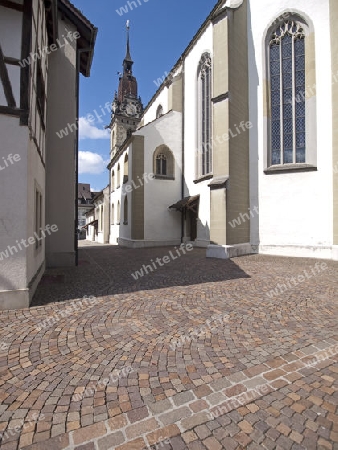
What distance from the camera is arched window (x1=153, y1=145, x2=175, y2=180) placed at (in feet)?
58.8

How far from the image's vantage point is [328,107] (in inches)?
449

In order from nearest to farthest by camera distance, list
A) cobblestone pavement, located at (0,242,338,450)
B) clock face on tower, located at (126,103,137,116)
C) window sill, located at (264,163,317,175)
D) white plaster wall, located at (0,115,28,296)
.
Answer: cobblestone pavement, located at (0,242,338,450) → white plaster wall, located at (0,115,28,296) → window sill, located at (264,163,317,175) → clock face on tower, located at (126,103,137,116)

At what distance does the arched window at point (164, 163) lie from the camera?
706 inches

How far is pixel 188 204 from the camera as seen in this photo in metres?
16.5

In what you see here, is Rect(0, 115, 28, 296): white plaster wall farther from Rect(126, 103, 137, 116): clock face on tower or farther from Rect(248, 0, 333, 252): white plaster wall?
Rect(126, 103, 137, 116): clock face on tower

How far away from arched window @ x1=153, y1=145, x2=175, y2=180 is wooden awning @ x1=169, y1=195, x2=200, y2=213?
7.15 feet

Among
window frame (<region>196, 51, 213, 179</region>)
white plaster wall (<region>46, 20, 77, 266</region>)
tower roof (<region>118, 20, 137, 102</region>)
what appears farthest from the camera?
tower roof (<region>118, 20, 137, 102</region>)

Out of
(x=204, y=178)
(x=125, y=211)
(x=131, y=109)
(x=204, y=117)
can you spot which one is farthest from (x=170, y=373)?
(x=131, y=109)

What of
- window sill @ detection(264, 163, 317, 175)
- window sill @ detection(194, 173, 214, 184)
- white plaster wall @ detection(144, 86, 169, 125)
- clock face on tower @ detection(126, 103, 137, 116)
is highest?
clock face on tower @ detection(126, 103, 137, 116)

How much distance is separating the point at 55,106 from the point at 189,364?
1000 centimetres

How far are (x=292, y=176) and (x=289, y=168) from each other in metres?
0.43

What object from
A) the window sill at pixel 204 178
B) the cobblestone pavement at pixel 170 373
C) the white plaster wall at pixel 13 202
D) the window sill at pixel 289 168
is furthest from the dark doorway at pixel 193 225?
the white plaster wall at pixel 13 202

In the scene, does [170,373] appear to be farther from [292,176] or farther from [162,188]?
[162,188]

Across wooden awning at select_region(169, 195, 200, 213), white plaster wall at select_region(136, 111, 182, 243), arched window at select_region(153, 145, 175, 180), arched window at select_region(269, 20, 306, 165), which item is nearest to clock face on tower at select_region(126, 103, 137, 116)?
white plaster wall at select_region(136, 111, 182, 243)
